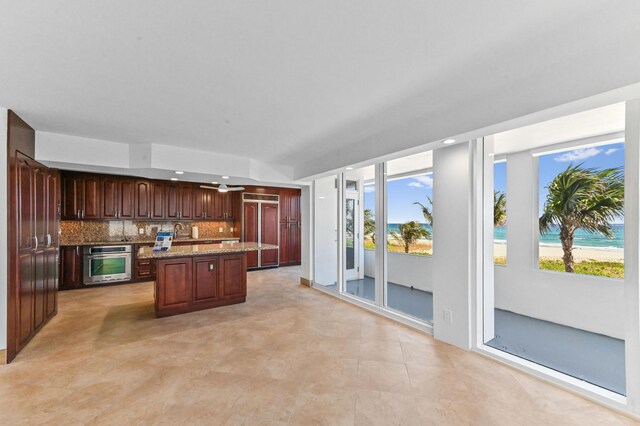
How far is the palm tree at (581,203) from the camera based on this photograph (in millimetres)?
3109

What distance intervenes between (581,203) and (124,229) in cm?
Answer: 808

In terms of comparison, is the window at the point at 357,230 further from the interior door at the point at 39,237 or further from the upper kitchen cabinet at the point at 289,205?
the interior door at the point at 39,237

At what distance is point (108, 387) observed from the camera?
2.31m

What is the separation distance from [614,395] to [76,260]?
24.9ft

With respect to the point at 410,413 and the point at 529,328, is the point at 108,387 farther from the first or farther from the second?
the point at 529,328

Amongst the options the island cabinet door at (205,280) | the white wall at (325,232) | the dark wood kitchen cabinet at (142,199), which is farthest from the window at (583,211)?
the dark wood kitchen cabinet at (142,199)

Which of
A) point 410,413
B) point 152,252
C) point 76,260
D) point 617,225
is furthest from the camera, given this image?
point 76,260

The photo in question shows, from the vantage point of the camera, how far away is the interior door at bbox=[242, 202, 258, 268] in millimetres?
7367

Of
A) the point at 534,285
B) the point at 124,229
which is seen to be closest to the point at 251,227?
the point at 124,229

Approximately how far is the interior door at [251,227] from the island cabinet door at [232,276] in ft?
8.83

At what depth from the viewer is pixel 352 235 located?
5.65 meters

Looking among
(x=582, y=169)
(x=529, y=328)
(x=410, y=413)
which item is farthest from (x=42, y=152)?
(x=582, y=169)

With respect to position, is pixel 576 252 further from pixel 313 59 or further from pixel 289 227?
pixel 289 227

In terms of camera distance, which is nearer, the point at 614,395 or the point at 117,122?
the point at 614,395
